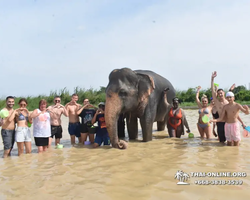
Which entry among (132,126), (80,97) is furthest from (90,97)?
(132,126)

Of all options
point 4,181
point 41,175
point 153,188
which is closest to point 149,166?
point 153,188

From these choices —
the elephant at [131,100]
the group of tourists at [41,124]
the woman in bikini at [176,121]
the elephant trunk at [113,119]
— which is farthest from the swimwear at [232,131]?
the group of tourists at [41,124]

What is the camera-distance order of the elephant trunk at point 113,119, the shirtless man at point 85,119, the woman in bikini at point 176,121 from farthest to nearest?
the woman in bikini at point 176,121 < the shirtless man at point 85,119 < the elephant trunk at point 113,119

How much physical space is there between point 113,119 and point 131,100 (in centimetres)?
84

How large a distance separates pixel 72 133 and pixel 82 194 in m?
4.20

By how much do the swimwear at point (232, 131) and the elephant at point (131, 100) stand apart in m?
2.06

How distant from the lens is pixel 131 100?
6.65 m

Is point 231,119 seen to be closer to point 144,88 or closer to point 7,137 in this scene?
point 144,88

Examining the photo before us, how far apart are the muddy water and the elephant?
80cm

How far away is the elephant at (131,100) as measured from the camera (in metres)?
6.13

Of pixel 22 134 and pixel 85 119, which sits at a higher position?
pixel 85 119

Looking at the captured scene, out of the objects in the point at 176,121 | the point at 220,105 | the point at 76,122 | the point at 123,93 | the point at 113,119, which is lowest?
the point at 176,121

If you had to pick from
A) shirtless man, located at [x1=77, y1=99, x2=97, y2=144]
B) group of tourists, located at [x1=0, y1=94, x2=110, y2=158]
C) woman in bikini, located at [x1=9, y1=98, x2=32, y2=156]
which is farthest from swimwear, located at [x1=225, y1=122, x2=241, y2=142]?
woman in bikini, located at [x1=9, y1=98, x2=32, y2=156]

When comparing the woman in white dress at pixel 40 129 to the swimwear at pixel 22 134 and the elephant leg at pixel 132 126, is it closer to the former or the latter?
the swimwear at pixel 22 134
